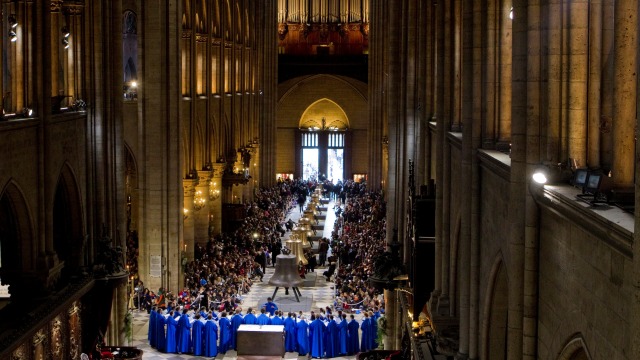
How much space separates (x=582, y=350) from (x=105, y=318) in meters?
17.3

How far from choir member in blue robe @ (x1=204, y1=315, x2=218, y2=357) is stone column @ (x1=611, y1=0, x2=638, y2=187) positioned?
20.5 m

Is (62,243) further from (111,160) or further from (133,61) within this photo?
(133,61)

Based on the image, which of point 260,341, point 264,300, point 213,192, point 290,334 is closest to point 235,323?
point 260,341

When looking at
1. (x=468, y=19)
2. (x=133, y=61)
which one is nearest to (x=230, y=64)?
(x=133, y=61)

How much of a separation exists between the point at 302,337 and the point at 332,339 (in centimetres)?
83

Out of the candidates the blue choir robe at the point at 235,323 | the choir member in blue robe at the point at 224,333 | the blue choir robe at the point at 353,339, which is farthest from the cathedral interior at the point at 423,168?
the blue choir robe at the point at 235,323

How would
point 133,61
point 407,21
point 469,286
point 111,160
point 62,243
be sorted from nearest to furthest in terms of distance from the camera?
point 469,286 < point 62,243 < point 111,160 < point 407,21 < point 133,61

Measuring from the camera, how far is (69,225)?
23.0 meters

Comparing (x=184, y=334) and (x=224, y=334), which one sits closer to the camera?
(x=184, y=334)

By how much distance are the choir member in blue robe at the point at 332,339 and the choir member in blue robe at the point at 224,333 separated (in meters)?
2.72

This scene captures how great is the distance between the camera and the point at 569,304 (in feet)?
26.9

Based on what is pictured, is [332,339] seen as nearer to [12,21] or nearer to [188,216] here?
[188,216]

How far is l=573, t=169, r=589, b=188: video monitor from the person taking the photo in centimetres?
825

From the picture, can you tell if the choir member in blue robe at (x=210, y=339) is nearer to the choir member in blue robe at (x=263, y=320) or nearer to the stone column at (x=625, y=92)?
the choir member in blue robe at (x=263, y=320)
